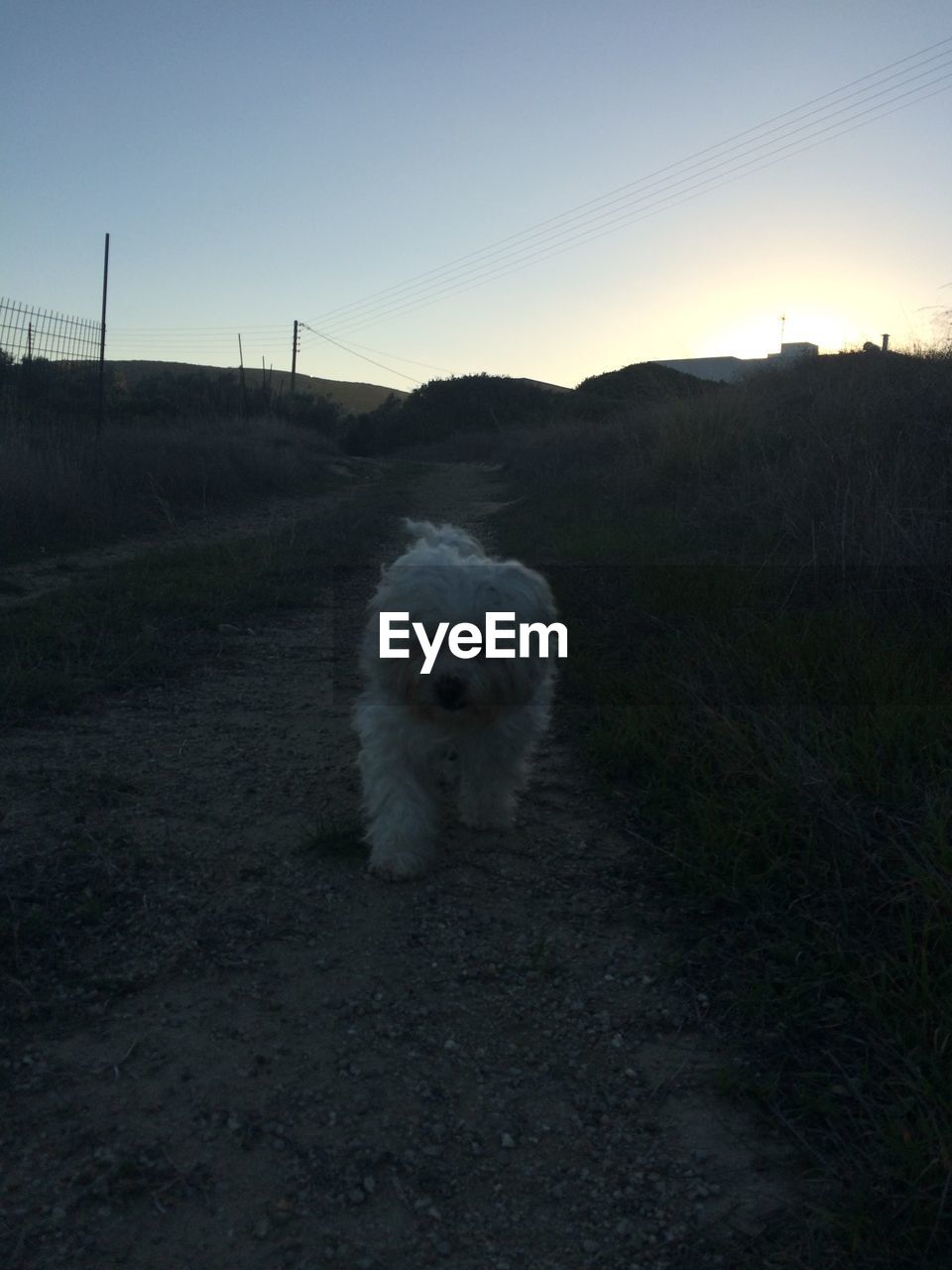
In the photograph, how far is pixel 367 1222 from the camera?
202 cm

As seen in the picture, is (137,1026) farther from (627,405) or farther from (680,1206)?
(627,405)

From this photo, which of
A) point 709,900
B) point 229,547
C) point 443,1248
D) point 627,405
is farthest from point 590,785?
point 627,405

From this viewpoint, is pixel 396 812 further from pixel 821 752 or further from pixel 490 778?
pixel 821 752

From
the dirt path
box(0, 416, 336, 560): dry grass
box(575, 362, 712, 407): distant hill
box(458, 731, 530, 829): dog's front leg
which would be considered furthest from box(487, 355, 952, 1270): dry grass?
box(575, 362, 712, 407): distant hill

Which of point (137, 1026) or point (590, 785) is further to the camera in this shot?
point (590, 785)

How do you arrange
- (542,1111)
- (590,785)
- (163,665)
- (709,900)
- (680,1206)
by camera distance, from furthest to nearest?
1. (163,665)
2. (590,785)
3. (709,900)
4. (542,1111)
5. (680,1206)

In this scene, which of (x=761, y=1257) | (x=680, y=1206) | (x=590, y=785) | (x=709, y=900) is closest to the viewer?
(x=761, y=1257)

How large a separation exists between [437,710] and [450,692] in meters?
0.11

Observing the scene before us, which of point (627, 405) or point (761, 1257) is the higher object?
point (627, 405)

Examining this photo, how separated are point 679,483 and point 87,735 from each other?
780 centimetres

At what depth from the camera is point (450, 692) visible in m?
3.66

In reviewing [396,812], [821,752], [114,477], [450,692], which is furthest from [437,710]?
[114,477]

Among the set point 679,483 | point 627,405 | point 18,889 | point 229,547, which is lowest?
point 18,889

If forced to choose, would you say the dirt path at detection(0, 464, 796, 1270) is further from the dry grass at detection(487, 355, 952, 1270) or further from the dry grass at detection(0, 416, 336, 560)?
the dry grass at detection(0, 416, 336, 560)
